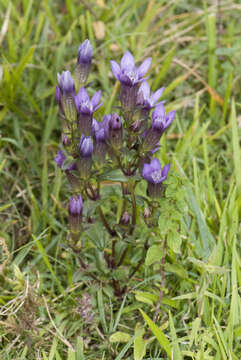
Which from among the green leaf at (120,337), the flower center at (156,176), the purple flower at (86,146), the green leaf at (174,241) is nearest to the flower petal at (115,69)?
the purple flower at (86,146)

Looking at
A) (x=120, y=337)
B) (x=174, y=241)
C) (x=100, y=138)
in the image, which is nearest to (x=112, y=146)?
(x=100, y=138)

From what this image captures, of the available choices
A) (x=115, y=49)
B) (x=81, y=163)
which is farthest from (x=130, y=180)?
(x=115, y=49)

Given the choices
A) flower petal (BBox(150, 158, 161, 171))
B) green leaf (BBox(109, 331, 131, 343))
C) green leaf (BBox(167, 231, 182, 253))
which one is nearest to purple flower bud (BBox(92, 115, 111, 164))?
flower petal (BBox(150, 158, 161, 171))

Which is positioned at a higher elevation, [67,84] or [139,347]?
[67,84]

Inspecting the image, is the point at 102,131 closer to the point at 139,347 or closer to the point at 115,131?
the point at 115,131

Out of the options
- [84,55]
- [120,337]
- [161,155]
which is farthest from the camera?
[161,155]

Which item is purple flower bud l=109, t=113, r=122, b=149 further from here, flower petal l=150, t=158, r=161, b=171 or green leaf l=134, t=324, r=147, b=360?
green leaf l=134, t=324, r=147, b=360

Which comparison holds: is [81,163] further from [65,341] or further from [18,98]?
[18,98]
